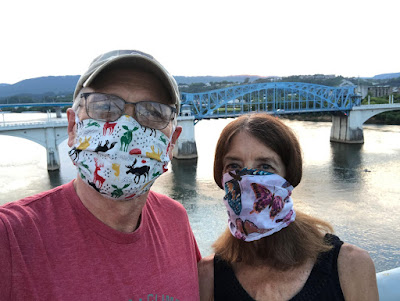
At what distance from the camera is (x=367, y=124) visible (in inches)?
1559

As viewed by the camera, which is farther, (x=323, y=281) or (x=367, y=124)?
(x=367, y=124)

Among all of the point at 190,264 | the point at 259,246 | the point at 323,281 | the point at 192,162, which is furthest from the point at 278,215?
the point at 192,162

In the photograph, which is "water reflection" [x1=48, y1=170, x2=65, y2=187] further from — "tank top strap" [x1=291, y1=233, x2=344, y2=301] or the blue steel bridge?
"tank top strap" [x1=291, y1=233, x2=344, y2=301]

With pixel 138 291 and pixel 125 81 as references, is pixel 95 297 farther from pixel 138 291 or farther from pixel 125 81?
pixel 125 81

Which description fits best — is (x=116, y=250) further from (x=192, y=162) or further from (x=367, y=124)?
(x=367, y=124)

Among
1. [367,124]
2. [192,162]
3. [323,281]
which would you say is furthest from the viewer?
[367,124]

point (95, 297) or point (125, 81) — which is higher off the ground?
point (125, 81)

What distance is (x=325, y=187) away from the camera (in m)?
15.8

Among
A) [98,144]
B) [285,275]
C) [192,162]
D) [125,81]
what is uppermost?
[125,81]

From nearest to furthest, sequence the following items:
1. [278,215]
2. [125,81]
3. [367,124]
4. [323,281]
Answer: [125,81] → [323,281] → [278,215] → [367,124]

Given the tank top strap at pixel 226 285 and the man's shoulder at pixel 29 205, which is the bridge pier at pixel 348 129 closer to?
the tank top strap at pixel 226 285

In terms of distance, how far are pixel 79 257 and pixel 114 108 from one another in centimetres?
54

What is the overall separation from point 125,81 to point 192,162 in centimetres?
2086

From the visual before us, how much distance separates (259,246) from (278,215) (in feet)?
0.56
